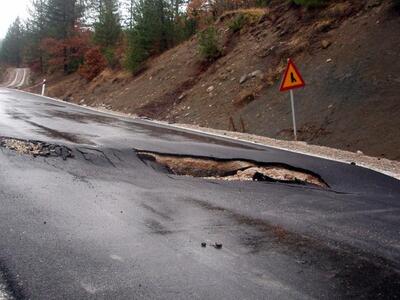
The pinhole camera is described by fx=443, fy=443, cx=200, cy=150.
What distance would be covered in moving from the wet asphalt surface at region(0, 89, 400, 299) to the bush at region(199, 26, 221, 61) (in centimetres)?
1599

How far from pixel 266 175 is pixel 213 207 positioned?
8.24 feet

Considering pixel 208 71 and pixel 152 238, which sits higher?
pixel 208 71

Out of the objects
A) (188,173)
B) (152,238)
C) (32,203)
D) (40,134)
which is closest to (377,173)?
(188,173)

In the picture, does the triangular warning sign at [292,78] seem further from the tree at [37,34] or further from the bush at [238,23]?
the tree at [37,34]

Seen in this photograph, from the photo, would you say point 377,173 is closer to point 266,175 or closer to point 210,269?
point 266,175

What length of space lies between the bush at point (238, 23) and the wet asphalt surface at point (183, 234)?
58.2 feet

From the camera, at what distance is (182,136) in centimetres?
1175

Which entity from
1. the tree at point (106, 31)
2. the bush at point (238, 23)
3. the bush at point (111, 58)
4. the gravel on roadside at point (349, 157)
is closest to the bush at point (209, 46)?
the bush at point (238, 23)

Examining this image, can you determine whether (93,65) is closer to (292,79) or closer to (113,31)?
(113,31)

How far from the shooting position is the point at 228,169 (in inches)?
326

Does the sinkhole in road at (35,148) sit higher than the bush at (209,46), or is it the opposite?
the bush at (209,46)

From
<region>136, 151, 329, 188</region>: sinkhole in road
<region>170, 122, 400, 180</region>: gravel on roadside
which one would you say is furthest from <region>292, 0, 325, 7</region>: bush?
<region>136, 151, 329, 188</region>: sinkhole in road

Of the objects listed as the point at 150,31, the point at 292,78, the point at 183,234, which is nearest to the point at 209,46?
the point at 150,31

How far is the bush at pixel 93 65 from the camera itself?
35.9 meters
